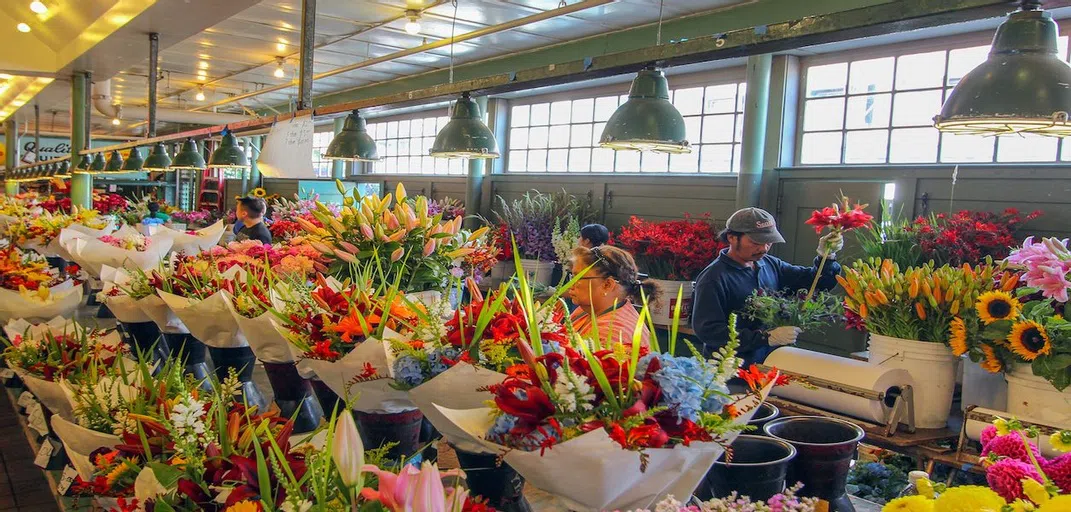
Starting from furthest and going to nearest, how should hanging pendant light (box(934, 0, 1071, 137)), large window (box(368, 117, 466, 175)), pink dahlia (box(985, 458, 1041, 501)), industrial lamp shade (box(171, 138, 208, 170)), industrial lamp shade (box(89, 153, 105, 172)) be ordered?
large window (box(368, 117, 466, 175)), industrial lamp shade (box(89, 153, 105, 172)), industrial lamp shade (box(171, 138, 208, 170)), hanging pendant light (box(934, 0, 1071, 137)), pink dahlia (box(985, 458, 1041, 501))

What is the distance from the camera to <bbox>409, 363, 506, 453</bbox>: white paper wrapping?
1434mm

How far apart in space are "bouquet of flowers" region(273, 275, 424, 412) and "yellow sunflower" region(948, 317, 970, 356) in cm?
150

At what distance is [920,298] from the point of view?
242cm

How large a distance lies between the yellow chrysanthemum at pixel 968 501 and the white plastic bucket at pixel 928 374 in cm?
159

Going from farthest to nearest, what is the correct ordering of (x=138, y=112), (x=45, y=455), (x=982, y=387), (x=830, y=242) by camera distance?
(x=138, y=112), (x=830, y=242), (x=982, y=387), (x=45, y=455)

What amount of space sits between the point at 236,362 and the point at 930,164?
4.44 m

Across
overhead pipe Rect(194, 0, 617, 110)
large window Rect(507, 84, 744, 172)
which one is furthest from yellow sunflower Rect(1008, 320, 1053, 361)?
large window Rect(507, 84, 744, 172)

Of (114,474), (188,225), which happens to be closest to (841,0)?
(114,474)

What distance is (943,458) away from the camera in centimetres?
228

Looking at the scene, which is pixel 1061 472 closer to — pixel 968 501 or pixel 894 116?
pixel 968 501

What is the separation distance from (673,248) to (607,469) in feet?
13.8

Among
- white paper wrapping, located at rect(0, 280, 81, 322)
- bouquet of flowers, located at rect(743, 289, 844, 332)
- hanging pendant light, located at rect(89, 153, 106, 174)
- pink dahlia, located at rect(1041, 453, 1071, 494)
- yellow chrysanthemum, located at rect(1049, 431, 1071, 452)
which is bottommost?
white paper wrapping, located at rect(0, 280, 81, 322)

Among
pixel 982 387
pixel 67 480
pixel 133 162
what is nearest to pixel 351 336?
pixel 67 480

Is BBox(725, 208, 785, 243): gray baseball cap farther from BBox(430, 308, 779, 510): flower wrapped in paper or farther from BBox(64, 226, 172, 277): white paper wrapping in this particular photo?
BBox(64, 226, 172, 277): white paper wrapping
